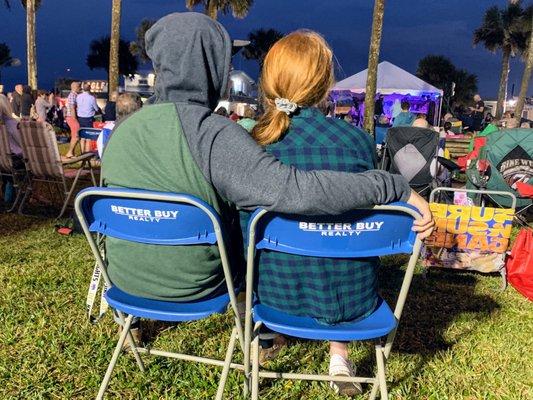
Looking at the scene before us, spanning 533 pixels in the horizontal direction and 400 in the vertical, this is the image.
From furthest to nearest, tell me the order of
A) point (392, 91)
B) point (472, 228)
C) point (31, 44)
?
point (31, 44) < point (392, 91) < point (472, 228)

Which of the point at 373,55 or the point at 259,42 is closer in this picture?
the point at 373,55

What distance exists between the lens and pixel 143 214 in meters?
1.75

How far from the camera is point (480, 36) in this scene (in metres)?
43.5

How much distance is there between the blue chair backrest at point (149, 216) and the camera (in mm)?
1689

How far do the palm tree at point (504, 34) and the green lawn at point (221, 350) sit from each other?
3591 cm

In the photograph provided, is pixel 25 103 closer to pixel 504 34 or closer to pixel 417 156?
pixel 417 156

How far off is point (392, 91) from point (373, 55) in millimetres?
5182

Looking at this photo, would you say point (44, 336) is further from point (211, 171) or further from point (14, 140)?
point (14, 140)

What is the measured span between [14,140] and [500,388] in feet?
19.0

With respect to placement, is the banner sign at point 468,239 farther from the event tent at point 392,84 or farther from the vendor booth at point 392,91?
the event tent at point 392,84

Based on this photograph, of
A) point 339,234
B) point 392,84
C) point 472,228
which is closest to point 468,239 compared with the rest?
point 472,228

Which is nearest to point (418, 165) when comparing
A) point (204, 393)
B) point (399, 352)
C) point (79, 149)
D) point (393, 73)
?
point (399, 352)

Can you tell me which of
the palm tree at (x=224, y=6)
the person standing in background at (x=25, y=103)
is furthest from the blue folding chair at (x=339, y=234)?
the palm tree at (x=224, y=6)

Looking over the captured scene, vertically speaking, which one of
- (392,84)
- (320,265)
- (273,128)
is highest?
(273,128)
